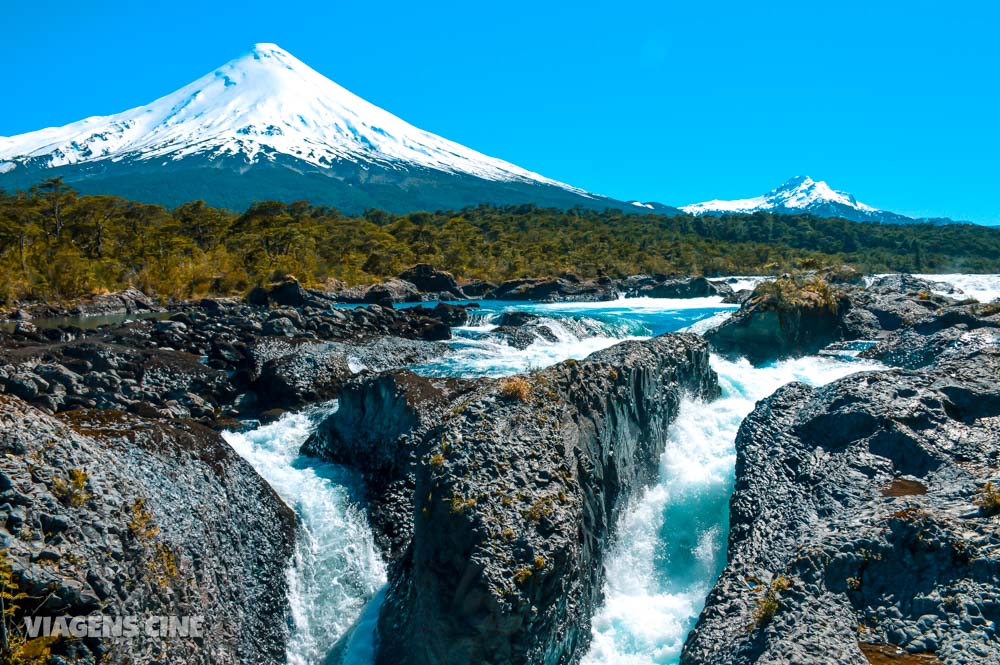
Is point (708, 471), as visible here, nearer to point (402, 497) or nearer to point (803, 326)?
point (402, 497)

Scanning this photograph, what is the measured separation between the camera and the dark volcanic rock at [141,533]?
14.2 ft

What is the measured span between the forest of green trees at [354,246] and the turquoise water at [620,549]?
70.1 feet

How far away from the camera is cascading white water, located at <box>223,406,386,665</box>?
682 centimetres

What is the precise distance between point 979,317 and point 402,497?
1805 cm

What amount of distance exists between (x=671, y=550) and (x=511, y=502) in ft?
10.9

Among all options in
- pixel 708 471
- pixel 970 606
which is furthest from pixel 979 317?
pixel 970 606

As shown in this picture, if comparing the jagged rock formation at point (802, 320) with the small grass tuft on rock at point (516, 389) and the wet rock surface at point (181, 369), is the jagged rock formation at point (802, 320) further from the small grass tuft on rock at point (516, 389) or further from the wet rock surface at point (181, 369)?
the small grass tuft on rock at point (516, 389)

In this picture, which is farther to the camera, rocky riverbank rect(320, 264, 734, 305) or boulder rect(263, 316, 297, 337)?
rocky riverbank rect(320, 264, 734, 305)

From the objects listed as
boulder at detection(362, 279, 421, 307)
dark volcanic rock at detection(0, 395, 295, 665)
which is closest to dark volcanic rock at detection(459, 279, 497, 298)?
boulder at detection(362, 279, 421, 307)

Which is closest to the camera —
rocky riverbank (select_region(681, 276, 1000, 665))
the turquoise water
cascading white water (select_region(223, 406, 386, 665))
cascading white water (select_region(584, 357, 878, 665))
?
rocky riverbank (select_region(681, 276, 1000, 665))

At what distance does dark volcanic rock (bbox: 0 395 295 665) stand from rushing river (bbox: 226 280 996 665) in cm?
52

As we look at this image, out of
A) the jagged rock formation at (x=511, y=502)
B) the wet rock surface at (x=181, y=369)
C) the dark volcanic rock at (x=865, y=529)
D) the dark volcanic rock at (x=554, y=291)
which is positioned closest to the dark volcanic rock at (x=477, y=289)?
the dark volcanic rock at (x=554, y=291)

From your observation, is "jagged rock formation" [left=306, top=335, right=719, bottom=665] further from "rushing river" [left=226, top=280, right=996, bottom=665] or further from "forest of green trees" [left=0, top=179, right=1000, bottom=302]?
"forest of green trees" [left=0, top=179, right=1000, bottom=302]

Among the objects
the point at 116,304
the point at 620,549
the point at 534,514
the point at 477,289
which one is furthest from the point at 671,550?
the point at 477,289
